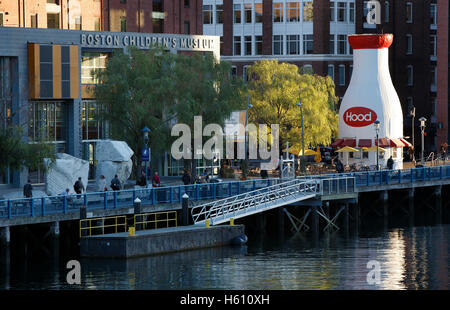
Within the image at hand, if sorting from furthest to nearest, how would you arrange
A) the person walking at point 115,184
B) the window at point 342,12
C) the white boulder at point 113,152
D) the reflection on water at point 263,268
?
the window at point 342,12 → the white boulder at point 113,152 → the person walking at point 115,184 → the reflection on water at point 263,268

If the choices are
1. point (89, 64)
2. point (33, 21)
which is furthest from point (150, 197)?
point (33, 21)

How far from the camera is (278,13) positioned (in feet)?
425

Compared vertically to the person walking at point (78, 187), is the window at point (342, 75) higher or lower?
higher

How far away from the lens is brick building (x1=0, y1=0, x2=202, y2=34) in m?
89.8

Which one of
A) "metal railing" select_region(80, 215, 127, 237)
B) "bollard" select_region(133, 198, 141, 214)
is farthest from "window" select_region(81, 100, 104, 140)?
"bollard" select_region(133, 198, 141, 214)

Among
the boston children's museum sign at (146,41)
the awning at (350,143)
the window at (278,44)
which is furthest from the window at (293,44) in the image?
the boston children's museum sign at (146,41)

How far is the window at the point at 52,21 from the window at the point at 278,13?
41.0m

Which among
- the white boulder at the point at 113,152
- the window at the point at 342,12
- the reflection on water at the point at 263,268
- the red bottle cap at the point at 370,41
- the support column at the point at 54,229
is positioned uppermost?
the window at the point at 342,12

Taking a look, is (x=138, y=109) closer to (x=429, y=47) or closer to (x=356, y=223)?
(x=356, y=223)

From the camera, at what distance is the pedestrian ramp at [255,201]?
68.8 meters

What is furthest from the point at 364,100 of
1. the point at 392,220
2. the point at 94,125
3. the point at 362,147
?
the point at 94,125

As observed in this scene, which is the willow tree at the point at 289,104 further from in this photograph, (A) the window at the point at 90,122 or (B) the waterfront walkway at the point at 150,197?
(A) the window at the point at 90,122

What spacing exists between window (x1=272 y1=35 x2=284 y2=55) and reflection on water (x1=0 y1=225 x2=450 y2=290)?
60574mm

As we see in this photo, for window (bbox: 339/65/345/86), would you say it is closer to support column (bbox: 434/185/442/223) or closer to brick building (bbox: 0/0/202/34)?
brick building (bbox: 0/0/202/34)
